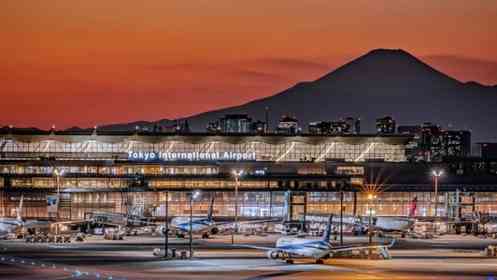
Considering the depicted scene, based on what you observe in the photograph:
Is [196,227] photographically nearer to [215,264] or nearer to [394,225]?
[394,225]

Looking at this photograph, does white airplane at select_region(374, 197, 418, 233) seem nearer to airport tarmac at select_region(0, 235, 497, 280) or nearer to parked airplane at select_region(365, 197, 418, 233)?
parked airplane at select_region(365, 197, 418, 233)

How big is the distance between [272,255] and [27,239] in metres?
44.9

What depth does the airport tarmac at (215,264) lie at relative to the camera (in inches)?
4080

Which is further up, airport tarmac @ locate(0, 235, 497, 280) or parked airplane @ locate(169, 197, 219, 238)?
parked airplane @ locate(169, 197, 219, 238)

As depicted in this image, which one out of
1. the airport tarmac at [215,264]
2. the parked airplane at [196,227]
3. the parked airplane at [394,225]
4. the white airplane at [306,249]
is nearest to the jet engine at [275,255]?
the white airplane at [306,249]

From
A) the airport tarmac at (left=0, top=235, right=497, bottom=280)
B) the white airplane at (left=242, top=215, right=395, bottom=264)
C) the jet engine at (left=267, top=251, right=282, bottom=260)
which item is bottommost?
the airport tarmac at (left=0, top=235, right=497, bottom=280)

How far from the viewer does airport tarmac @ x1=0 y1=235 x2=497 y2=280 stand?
10362 centimetres

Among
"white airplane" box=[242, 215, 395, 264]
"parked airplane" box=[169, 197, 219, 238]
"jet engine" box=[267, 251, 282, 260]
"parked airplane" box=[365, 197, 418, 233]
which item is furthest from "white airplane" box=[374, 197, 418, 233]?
"jet engine" box=[267, 251, 282, 260]

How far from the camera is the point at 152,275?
336 ft

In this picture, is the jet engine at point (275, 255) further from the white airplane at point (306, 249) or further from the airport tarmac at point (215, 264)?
the airport tarmac at point (215, 264)

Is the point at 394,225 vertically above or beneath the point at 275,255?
above

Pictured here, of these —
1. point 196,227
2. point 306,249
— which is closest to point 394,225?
point 196,227

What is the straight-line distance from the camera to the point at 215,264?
115m

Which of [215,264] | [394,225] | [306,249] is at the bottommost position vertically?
[215,264]
